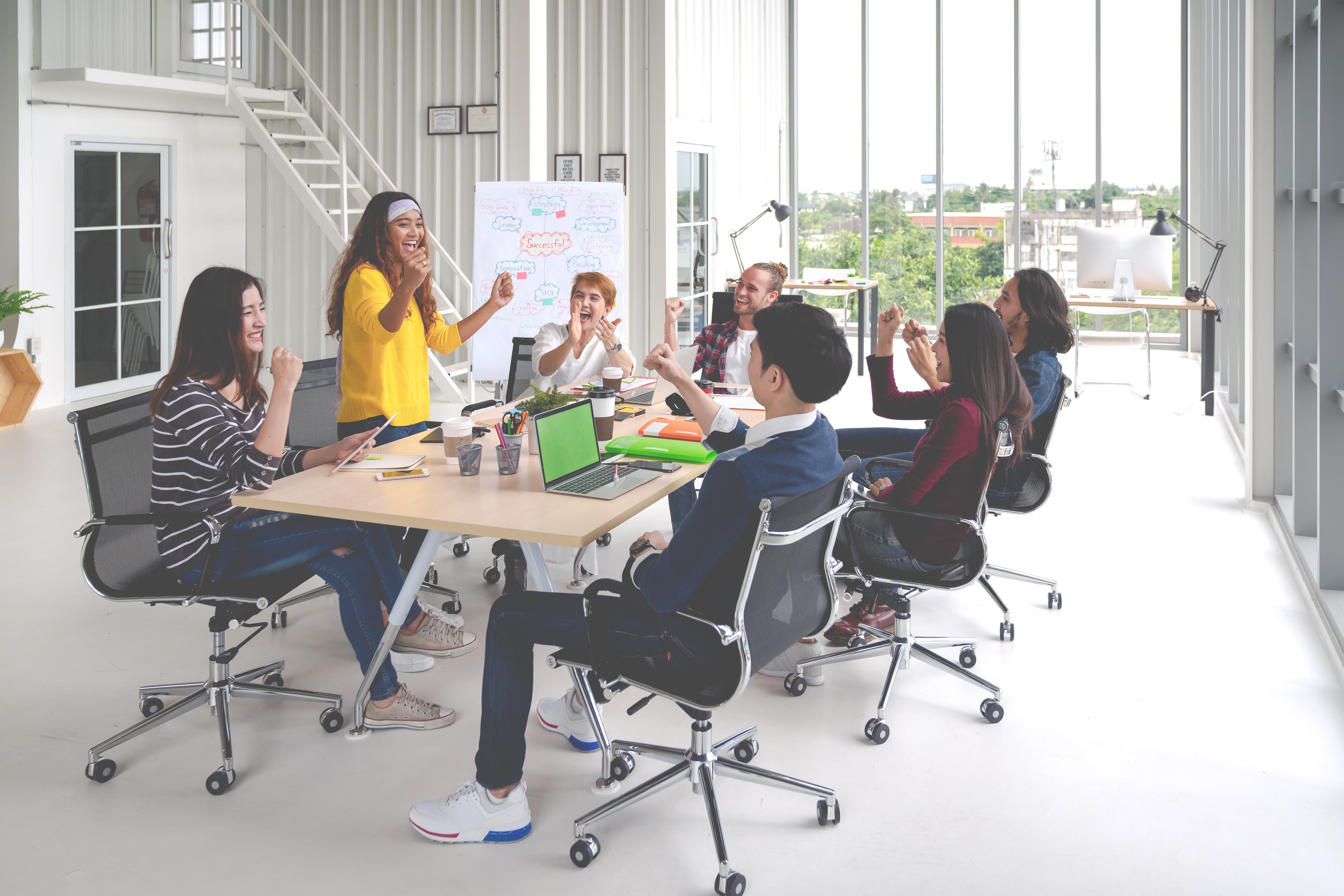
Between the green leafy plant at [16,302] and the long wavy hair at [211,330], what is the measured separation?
199 inches

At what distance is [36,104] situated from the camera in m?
7.87

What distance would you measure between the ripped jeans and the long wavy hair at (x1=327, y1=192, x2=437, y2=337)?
97 cm

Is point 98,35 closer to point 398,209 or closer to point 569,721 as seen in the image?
point 398,209

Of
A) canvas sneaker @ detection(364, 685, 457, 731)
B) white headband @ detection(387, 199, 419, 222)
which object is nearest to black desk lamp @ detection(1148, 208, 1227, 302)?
white headband @ detection(387, 199, 419, 222)

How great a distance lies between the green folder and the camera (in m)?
3.34

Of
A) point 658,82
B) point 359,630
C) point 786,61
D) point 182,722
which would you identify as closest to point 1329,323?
point 359,630

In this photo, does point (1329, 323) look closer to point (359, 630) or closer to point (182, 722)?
point (359, 630)

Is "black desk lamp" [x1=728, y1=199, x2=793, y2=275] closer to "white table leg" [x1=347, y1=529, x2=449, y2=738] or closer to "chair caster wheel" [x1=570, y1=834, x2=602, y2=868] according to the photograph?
"white table leg" [x1=347, y1=529, x2=449, y2=738]

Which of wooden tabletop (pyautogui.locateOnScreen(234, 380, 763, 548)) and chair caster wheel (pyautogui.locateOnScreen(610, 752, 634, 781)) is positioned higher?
wooden tabletop (pyautogui.locateOnScreen(234, 380, 763, 548))

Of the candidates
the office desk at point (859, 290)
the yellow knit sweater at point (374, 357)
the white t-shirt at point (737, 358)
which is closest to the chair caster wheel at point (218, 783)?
the yellow knit sweater at point (374, 357)

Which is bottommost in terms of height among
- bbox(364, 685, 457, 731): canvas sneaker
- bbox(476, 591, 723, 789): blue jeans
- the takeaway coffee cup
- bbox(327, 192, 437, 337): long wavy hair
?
bbox(364, 685, 457, 731): canvas sneaker

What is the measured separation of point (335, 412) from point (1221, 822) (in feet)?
10.7

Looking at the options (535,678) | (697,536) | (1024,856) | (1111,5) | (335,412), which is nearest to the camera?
(697,536)

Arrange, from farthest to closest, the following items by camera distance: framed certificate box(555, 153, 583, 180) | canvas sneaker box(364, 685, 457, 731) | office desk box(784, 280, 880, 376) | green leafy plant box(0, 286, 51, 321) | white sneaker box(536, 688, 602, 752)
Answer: office desk box(784, 280, 880, 376) < framed certificate box(555, 153, 583, 180) < green leafy plant box(0, 286, 51, 321) < canvas sneaker box(364, 685, 457, 731) < white sneaker box(536, 688, 602, 752)
